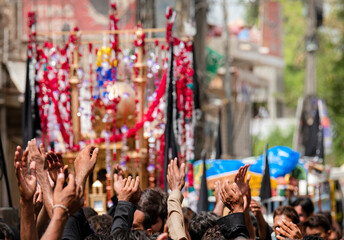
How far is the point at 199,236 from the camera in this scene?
23.2ft

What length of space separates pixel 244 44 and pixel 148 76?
35.9 meters

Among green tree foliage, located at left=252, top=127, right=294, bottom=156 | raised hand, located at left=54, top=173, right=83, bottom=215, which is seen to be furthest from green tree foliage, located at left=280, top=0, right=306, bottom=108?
raised hand, located at left=54, top=173, right=83, bottom=215

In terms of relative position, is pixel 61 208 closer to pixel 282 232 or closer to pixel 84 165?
pixel 84 165

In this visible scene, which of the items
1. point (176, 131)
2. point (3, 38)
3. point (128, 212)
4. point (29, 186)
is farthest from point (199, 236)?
point (3, 38)

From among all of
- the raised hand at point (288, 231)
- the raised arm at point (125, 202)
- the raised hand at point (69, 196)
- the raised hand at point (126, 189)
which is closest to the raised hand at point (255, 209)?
the raised hand at point (288, 231)

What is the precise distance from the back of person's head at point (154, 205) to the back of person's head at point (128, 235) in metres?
1.68

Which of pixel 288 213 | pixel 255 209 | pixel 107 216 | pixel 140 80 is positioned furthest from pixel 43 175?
pixel 140 80

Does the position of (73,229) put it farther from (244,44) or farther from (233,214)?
(244,44)

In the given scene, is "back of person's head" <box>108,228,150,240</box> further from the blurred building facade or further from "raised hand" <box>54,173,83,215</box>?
the blurred building facade

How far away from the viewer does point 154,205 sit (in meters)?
7.57

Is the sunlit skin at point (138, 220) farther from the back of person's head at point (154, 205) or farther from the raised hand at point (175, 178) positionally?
the raised hand at point (175, 178)

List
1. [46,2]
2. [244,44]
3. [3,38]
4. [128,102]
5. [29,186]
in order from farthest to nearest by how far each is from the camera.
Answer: [244,44], [46,2], [3,38], [128,102], [29,186]

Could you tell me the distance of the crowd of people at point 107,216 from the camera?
5117 millimetres

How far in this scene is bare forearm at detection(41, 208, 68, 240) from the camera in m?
5.00
